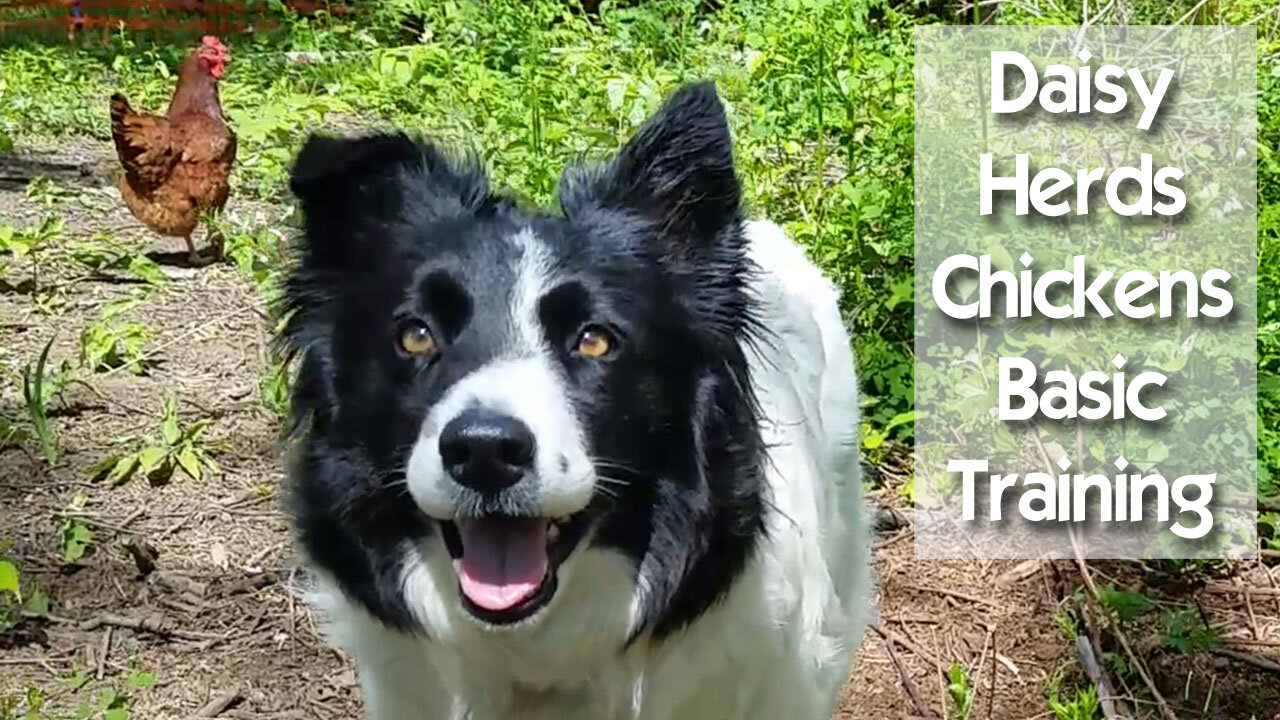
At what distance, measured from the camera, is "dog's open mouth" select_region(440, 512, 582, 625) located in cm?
214

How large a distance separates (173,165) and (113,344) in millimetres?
1114

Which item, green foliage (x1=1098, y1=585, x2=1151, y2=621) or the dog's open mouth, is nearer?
the dog's open mouth

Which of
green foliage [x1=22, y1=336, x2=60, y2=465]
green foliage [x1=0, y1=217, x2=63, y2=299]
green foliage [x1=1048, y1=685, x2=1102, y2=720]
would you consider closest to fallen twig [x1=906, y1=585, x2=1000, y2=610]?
green foliage [x1=1048, y1=685, x2=1102, y2=720]

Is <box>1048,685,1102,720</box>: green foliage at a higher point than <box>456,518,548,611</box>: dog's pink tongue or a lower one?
lower

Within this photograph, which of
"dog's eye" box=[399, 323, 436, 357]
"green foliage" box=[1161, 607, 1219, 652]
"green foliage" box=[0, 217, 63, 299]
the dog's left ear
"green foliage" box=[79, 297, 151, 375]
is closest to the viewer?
"dog's eye" box=[399, 323, 436, 357]

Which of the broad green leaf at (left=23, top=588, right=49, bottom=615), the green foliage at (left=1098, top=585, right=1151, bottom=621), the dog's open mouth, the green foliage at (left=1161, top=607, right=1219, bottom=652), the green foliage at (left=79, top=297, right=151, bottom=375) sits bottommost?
the green foliage at (left=1161, top=607, right=1219, bottom=652)

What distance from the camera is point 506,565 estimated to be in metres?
2.17

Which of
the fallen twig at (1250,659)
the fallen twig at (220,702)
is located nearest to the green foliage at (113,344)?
the fallen twig at (220,702)

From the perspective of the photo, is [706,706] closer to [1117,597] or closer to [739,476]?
[739,476]

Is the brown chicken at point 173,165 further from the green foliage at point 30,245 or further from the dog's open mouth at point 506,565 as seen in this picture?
the dog's open mouth at point 506,565

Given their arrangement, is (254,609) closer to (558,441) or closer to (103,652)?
(103,652)

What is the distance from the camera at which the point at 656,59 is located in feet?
25.7

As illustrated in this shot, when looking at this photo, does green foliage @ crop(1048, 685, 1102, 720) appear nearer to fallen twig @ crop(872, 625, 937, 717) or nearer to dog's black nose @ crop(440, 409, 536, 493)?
fallen twig @ crop(872, 625, 937, 717)

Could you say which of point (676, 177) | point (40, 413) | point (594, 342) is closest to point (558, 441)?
point (594, 342)
